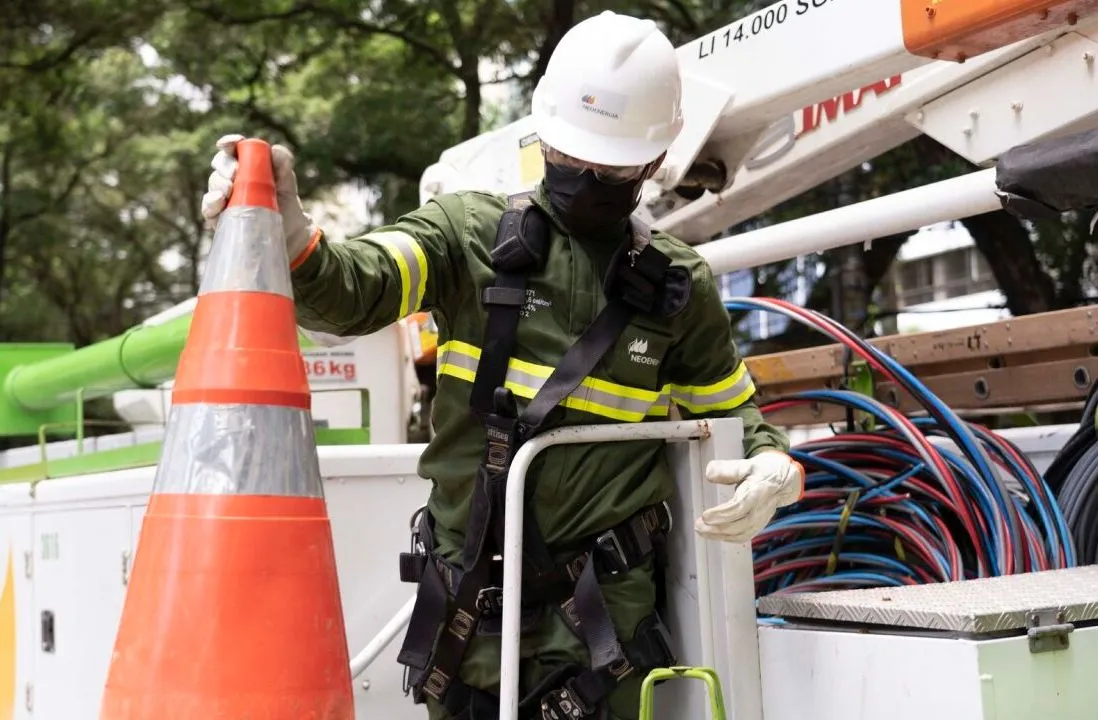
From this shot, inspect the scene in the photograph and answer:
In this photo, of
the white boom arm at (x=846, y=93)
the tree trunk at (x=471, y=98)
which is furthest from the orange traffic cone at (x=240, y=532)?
the tree trunk at (x=471, y=98)

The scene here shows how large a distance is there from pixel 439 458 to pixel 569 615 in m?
0.44

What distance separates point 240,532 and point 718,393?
1247 millimetres

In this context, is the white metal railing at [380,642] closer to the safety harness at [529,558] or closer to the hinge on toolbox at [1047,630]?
the safety harness at [529,558]

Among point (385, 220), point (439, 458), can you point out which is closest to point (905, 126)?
point (439, 458)

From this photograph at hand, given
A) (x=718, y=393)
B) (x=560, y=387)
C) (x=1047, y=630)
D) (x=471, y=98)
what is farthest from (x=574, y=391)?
(x=471, y=98)

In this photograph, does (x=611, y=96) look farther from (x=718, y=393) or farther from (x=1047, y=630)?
(x=1047, y=630)

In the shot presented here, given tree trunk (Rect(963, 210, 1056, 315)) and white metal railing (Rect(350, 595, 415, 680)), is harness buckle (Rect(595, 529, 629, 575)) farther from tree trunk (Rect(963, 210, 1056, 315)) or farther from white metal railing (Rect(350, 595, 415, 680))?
tree trunk (Rect(963, 210, 1056, 315))

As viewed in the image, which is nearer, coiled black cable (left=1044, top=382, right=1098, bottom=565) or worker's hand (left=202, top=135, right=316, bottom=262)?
worker's hand (left=202, top=135, right=316, bottom=262)

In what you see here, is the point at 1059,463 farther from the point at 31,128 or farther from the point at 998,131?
the point at 31,128

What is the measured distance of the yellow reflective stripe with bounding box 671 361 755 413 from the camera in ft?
9.45

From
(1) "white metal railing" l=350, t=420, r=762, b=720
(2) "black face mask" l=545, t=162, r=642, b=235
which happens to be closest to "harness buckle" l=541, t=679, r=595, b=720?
(1) "white metal railing" l=350, t=420, r=762, b=720

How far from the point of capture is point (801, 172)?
4543mm

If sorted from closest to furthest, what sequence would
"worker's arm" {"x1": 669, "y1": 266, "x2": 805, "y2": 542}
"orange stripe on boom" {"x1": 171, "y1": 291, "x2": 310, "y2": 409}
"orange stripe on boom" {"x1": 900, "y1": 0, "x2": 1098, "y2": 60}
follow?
"orange stripe on boom" {"x1": 171, "y1": 291, "x2": 310, "y2": 409}, "worker's arm" {"x1": 669, "y1": 266, "x2": 805, "y2": 542}, "orange stripe on boom" {"x1": 900, "y1": 0, "x2": 1098, "y2": 60}

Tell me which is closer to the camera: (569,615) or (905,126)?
(569,615)
